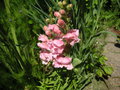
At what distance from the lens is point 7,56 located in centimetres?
123

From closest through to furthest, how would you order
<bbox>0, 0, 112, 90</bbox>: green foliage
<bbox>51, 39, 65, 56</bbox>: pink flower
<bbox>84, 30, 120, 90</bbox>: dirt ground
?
<bbox>51, 39, 65, 56</bbox>: pink flower, <bbox>0, 0, 112, 90</bbox>: green foliage, <bbox>84, 30, 120, 90</bbox>: dirt ground

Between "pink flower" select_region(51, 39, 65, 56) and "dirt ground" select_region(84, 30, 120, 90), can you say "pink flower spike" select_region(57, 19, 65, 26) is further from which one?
"dirt ground" select_region(84, 30, 120, 90)

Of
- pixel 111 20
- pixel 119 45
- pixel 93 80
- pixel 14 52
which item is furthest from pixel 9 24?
pixel 111 20

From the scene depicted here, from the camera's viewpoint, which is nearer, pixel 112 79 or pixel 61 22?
pixel 61 22

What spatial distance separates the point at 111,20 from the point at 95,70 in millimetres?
1444

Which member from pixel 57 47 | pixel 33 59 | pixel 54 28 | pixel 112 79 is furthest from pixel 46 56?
pixel 112 79

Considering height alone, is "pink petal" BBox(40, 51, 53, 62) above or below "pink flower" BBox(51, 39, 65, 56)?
below

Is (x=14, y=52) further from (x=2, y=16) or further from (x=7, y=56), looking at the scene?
(x=2, y=16)

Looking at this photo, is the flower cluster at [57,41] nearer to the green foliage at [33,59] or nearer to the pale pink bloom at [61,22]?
the pale pink bloom at [61,22]

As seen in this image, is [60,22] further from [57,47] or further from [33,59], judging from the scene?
[33,59]

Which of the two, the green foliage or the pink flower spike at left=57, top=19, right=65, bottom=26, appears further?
the green foliage

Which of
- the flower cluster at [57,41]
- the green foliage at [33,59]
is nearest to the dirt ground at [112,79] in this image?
the green foliage at [33,59]

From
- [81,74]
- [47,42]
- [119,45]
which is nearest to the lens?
[47,42]

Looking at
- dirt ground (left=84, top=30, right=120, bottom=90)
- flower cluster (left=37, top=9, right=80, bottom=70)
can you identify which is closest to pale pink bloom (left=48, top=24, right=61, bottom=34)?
flower cluster (left=37, top=9, right=80, bottom=70)
